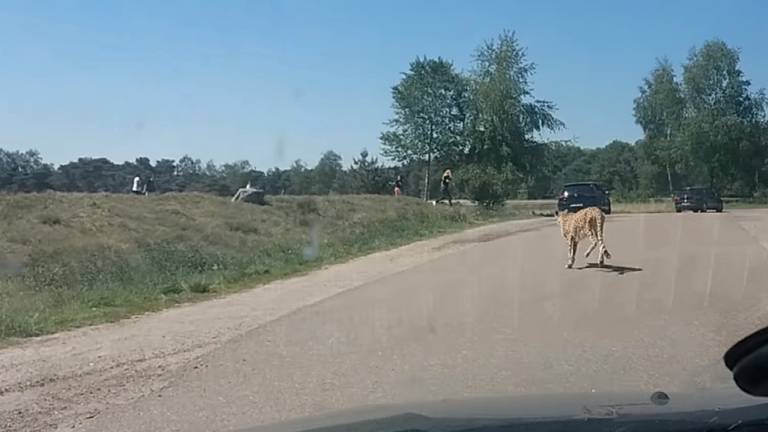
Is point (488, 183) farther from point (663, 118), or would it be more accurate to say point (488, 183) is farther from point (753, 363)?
point (753, 363)

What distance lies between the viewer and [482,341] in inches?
410

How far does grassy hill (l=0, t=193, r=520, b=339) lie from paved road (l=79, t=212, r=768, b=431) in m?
3.74

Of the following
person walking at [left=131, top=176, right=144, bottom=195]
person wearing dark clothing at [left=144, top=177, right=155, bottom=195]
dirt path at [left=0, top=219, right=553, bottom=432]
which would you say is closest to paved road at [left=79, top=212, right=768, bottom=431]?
dirt path at [left=0, top=219, right=553, bottom=432]

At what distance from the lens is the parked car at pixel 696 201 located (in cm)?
4753

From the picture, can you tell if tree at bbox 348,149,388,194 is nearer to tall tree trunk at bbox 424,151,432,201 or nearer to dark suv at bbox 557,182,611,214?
tall tree trunk at bbox 424,151,432,201

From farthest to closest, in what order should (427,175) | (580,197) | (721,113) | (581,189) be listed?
(721,113) → (427,175) → (581,189) → (580,197)

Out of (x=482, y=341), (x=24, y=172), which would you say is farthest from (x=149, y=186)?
(x=482, y=341)

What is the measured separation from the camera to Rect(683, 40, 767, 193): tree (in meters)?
72.9

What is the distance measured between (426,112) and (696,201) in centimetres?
2305

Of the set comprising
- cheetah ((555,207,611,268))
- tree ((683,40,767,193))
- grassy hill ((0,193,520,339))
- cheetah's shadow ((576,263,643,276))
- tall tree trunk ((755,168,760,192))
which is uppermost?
tree ((683,40,767,193))

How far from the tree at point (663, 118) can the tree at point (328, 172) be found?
85.3 ft

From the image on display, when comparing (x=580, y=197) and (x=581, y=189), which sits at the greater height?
(x=581, y=189)

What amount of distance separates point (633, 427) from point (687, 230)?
23162mm

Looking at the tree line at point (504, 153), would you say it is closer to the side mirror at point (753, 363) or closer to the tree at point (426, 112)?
the tree at point (426, 112)
